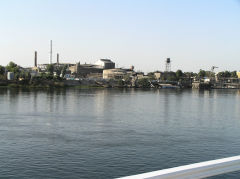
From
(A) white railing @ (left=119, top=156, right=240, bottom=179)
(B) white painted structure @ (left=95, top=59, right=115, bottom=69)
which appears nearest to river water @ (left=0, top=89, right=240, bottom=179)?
(A) white railing @ (left=119, top=156, right=240, bottom=179)

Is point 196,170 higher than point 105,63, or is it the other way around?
point 105,63

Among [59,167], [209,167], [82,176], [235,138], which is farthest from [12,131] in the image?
[209,167]

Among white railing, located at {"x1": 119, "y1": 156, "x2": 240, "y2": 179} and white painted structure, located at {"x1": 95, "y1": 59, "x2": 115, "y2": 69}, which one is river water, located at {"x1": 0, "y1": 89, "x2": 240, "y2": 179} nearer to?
white railing, located at {"x1": 119, "y1": 156, "x2": 240, "y2": 179}

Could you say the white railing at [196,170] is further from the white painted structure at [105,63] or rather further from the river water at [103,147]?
the white painted structure at [105,63]

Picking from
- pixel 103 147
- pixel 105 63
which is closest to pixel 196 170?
pixel 103 147

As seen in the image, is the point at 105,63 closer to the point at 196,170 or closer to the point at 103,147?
the point at 103,147

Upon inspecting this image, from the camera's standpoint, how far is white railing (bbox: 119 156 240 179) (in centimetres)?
242

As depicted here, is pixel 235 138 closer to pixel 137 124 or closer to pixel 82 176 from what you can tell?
pixel 137 124

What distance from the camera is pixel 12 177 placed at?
9.05 meters

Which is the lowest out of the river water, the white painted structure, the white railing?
the river water

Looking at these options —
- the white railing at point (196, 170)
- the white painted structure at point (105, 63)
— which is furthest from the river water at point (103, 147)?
the white painted structure at point (105, 63)

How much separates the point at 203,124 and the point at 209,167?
19.2m

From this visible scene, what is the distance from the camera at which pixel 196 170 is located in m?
2.62

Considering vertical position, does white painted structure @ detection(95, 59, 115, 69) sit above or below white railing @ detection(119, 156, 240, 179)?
Result: above
